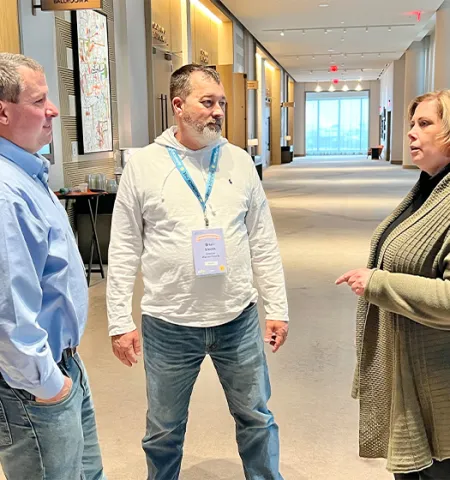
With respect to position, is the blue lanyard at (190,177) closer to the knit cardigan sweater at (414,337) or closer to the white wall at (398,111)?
the knit cardigan sweater at (414,337)

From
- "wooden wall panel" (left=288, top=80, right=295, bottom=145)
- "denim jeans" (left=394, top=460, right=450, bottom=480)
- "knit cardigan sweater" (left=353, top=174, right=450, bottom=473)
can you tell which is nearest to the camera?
"knit cardigan sweater" (left=353, top=174, right=450, bottom=473)

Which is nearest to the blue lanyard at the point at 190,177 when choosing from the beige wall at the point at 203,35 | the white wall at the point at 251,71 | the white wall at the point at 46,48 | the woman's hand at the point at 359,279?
the woman's hand at the point at 359,279

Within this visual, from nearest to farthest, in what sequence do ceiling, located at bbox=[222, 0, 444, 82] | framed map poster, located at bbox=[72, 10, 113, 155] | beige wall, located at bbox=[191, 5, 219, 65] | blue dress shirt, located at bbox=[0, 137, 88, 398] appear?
blue dress shirt, located at bbox=[0, 137, 88, 398] < framed map poster, located at bbox=[72, 10, 113, 155] < beige wall, located at bbox=[191, 5, 219, 65] < ceiling, located at bbox=[222, 0, 444, 82]

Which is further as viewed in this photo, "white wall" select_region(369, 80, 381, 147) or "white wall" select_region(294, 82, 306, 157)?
"white wall" select_region(294, 82, 306, 157)

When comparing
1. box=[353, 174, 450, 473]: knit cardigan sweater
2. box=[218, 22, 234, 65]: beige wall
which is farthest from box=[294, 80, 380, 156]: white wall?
box=[353, 174, 450, 473]: knit cardigan sweater

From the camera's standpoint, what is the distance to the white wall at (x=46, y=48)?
5.64m

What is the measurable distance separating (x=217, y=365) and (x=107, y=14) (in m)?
6.49

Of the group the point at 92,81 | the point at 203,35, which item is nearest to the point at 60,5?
the point at 92,81

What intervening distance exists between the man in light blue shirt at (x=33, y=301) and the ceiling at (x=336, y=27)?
13799 millimetres

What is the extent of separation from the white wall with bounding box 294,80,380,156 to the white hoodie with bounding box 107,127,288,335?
35067 millimetres

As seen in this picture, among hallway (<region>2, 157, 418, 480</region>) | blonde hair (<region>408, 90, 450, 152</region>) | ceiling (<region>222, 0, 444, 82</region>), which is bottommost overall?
hallway (<region>2, 157, 418, 480</region>)

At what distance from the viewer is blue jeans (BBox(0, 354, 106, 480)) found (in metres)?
1.44

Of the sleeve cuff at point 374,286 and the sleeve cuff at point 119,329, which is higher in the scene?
the sleeve cuff at point 374,286

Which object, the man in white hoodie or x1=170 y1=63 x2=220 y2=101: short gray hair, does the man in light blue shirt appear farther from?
x1=170 y1=63 x2=220 y2=101: short gray hair
